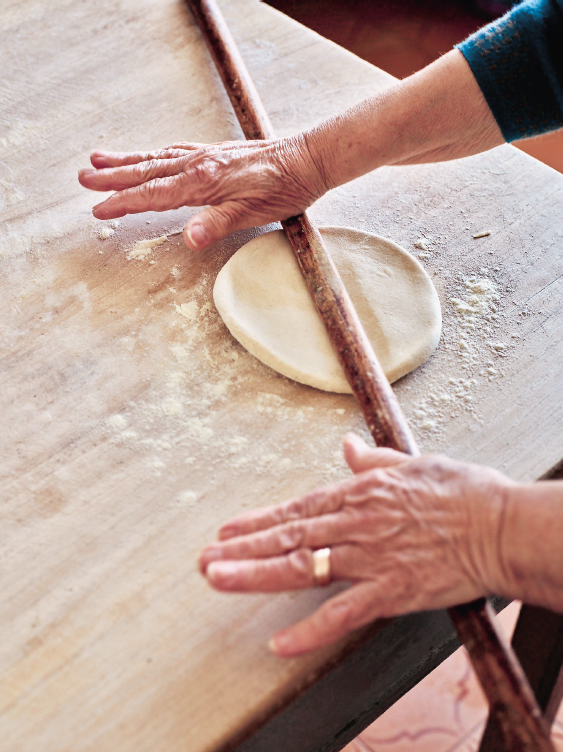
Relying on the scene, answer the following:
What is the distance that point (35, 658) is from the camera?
0.76 metres

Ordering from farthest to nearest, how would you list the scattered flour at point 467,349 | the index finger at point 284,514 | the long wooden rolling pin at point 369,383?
the scattered flour at point 467,349 < the index finger at point 284,514 < the long wooden rolling pin at point 369,383

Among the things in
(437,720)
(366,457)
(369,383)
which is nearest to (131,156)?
(369,383)

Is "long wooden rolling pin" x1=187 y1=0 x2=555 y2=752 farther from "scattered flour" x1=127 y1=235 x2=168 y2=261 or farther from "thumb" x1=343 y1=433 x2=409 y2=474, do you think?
"scattered flour" x1=127 y1=235 x2=168 y2=261

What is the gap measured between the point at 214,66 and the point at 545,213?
40.5 inches

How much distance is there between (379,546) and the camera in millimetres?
740

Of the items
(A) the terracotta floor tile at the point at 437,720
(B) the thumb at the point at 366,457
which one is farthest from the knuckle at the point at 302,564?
(A) the terracotta floor tile at the point at 437,720

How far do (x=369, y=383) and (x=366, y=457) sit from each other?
16 centimetres

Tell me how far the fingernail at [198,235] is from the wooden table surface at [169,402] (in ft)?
0.25

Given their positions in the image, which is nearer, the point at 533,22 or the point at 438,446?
the point at 438,446

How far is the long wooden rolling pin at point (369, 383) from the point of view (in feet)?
2.20

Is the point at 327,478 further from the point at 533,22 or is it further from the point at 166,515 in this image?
the point at 533,22

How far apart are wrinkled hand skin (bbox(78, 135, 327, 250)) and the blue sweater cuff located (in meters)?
0.38

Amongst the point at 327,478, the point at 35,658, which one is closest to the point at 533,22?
the point at 327,478

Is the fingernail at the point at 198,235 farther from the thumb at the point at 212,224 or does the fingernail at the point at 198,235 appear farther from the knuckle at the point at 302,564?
the knuckle at the point at 302,564
